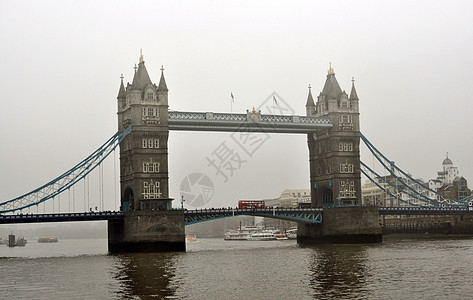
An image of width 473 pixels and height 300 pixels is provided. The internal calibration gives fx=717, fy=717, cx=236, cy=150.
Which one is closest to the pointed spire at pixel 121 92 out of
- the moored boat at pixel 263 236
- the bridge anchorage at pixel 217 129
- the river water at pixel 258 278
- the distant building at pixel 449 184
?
the bridge anchorage at pixel 217 129

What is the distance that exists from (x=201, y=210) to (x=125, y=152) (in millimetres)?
13854

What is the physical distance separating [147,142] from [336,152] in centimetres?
3049

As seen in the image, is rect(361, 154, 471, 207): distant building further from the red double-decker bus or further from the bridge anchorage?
the red double-decker bus

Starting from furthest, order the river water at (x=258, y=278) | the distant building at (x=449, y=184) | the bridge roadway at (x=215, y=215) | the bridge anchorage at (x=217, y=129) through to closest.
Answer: the distant building at (x=449, y=184) < the bridge anchorage at (x=217, y=129) < the bridge roadway at (x=215, y=215) < the river water at (x=258, y=278)

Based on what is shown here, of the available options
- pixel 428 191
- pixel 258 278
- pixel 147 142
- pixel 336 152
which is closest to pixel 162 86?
pixel 147 142

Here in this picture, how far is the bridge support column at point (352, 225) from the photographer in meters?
104

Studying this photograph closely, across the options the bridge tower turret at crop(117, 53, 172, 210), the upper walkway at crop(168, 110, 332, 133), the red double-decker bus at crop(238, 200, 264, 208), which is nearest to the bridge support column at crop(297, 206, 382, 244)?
the red double-decker bus at crop(238, 200, 264, 208)

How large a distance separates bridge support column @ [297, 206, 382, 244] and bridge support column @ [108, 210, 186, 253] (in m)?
24.5

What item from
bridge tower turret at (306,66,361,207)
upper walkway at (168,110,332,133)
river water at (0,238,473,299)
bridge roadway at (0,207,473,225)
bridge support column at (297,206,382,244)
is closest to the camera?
river water at (0,238,473,299)

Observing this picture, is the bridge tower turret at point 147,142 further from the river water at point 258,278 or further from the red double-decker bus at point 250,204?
the river water at point 258,278

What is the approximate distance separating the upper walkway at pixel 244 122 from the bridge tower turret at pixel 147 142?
2.77 m

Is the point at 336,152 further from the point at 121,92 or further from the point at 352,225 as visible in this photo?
the point at 121,92

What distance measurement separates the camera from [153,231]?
9144cm

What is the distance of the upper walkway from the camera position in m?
101
